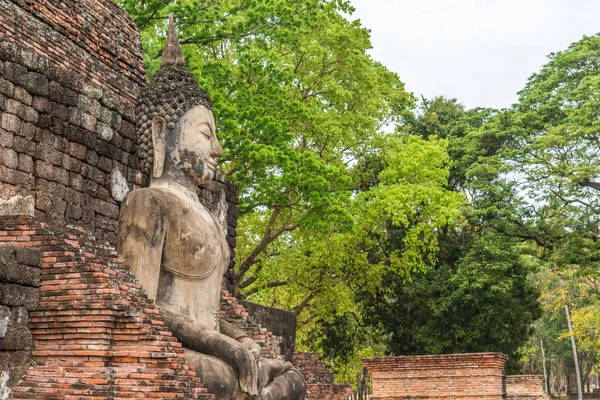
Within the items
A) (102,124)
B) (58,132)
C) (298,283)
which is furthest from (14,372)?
(298,283)

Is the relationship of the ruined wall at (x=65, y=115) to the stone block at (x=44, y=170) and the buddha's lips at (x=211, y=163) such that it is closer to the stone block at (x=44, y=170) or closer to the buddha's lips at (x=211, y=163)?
the stone block at (x=44, y=170)

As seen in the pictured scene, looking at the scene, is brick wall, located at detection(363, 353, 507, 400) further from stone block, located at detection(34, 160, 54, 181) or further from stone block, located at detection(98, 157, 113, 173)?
stone block, located at detection(34, 160, 54, 181)

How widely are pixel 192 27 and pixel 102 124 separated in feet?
30.0

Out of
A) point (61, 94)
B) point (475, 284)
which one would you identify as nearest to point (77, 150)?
point (61, 94)

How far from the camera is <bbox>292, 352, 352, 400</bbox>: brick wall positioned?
568 inches

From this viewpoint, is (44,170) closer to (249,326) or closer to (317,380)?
(249,326)

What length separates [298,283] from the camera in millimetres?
21094

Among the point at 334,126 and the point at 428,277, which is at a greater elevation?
the point at 334,126

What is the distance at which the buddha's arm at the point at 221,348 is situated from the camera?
18.1 ft

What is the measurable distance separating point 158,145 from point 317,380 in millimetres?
10177

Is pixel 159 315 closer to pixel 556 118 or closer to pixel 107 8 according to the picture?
pixel 107 8

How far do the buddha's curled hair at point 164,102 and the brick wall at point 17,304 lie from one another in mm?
1526

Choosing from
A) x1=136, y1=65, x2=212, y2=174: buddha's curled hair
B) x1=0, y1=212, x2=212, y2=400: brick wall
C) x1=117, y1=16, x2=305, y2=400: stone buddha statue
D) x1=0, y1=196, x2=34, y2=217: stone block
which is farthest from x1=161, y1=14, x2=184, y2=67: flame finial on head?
x1=0, y1=212, x2=212, y2=400: brick wall

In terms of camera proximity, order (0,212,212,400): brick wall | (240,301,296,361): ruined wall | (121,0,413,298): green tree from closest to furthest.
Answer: (0,212,212,400): brick wall → (240,301,296,361): ruined wall → (121,0,413,298): green tree
